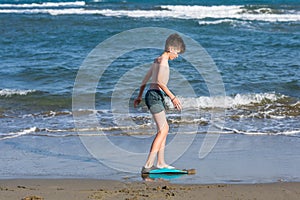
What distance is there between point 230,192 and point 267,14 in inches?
1039

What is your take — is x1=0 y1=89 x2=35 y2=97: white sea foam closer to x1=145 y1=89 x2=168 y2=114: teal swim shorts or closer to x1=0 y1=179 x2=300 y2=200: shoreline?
x1=0 y1=179 x2=300 y2=200: shoreline

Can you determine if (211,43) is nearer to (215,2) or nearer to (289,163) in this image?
(289,163)

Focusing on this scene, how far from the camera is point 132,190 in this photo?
19.9ft

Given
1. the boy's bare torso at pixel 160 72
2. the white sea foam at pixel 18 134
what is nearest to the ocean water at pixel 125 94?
the white sea foam at pixel 18 134

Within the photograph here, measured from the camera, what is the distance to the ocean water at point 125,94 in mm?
8836

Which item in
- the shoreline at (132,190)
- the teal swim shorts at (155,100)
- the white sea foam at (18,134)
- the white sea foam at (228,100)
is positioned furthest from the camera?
the white sea foam at (228,100)

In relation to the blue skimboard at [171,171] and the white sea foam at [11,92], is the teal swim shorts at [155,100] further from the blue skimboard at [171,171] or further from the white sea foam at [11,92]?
the white sea foam at [11,92]

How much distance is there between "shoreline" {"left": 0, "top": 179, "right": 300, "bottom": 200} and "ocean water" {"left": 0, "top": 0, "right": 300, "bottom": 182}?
417 mm

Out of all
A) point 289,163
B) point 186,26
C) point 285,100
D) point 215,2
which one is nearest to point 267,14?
point 186,26

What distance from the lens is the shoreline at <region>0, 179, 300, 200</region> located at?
5.77 m

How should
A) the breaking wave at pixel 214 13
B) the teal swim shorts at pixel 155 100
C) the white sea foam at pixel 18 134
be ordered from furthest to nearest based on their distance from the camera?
the breaking wave at pixel 214 13
the white sea foam at pixel 18 134
the teal swim shorts at pixel 155 100

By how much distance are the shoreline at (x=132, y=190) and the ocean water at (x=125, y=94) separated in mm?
417

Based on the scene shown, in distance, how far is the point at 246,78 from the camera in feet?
44.9

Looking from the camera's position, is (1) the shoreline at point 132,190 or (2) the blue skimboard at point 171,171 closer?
(1) the shoreline at point 132,190
